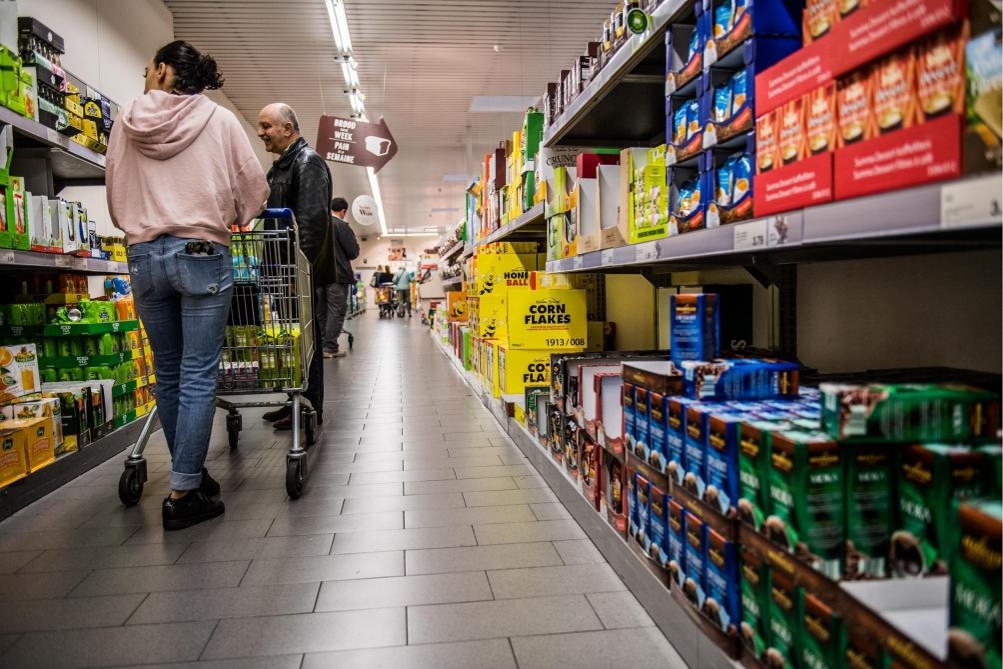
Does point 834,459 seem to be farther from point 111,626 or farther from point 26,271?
point 26,271

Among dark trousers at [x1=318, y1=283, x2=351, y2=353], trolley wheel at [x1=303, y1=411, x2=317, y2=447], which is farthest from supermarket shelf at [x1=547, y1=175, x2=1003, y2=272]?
dark trousers at [x1=318, y1=283, x2=351, y2=353]

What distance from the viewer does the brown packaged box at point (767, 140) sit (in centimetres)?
126

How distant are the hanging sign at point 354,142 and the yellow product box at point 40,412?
668 centimetres

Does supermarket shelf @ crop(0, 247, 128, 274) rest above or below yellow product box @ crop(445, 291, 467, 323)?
above

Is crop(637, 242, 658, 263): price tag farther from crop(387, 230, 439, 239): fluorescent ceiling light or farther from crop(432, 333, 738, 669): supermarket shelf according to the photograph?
crop(387, 230, 439, 239): fluorescent ceiling light

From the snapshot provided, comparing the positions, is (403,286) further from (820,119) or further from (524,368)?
(820,119)

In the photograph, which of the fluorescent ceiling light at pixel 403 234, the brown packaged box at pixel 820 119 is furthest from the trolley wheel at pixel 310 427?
the fluorescent ceiling light at pixel 403 234

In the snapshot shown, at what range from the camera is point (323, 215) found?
3.62 m

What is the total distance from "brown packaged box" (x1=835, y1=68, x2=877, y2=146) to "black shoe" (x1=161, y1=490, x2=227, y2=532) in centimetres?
232

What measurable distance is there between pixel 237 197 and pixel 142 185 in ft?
1.02

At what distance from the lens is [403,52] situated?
951 centimetres

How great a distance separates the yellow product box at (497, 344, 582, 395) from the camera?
3844mm

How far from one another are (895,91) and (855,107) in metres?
0.09

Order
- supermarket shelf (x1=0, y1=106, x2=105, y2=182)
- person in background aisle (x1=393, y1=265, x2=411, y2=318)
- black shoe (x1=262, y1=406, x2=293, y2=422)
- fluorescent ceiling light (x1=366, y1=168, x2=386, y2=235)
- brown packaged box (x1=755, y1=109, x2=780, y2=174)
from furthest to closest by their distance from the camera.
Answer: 1. person in background aisle (x1=393, y1=265, x2=411, y2=318)
2. fluorescent ceiling light (x1=366, y1=168, x2=386, y2=235)
3. black shoe (x1=262, y1=406, x2=293, y2=422)
4. supermarket shelf (x1=0, y1=106, x2=105, y2=182)
5. brown packaged box (x1=755, y1=109, x2=780, y2=174)
